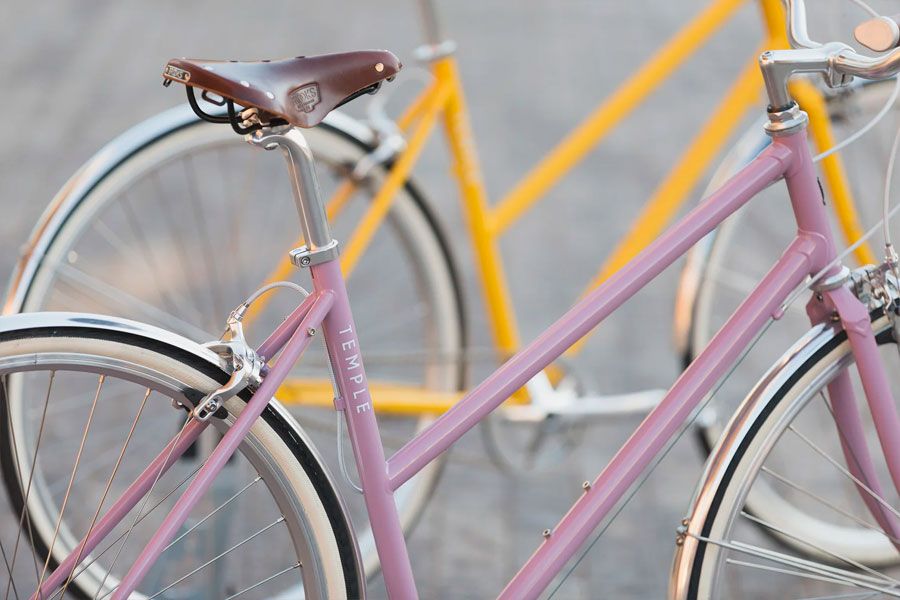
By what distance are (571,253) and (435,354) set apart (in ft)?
3.80

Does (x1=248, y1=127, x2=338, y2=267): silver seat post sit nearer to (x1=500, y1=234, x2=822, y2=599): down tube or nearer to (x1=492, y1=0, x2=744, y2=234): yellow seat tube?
(x1=500, y1=234, x2=822, y2=599): down tube

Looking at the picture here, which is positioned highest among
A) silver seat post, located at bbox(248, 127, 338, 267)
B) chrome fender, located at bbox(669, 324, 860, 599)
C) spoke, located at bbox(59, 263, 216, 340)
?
spoke, located at bbox(59, 263, 216, 340)

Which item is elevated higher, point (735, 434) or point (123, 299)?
point (123, 299)

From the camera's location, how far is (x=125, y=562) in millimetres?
1998

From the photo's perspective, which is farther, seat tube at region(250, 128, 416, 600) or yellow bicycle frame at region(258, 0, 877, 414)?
yellow bicycle frame at region(258, 0, 877, 414)

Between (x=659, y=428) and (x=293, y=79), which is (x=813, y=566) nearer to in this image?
(x=659, y=428)

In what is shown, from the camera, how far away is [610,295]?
4.23 ft

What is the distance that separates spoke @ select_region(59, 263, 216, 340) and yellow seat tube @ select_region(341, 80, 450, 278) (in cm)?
30

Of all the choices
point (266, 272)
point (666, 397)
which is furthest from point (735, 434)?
point (266, 272)

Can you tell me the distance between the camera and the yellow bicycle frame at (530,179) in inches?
71.9

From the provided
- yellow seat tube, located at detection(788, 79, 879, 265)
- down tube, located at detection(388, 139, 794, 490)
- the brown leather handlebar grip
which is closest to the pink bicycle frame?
down tube, located at detection(388, 139, 794, 490)

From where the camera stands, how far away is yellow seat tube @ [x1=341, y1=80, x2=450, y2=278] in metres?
1.80

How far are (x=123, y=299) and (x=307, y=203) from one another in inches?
28.4

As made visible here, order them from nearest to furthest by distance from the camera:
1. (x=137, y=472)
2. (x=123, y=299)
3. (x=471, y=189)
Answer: (x=123, y=299) → (x=471, y=189) → (x=137, y=472)
